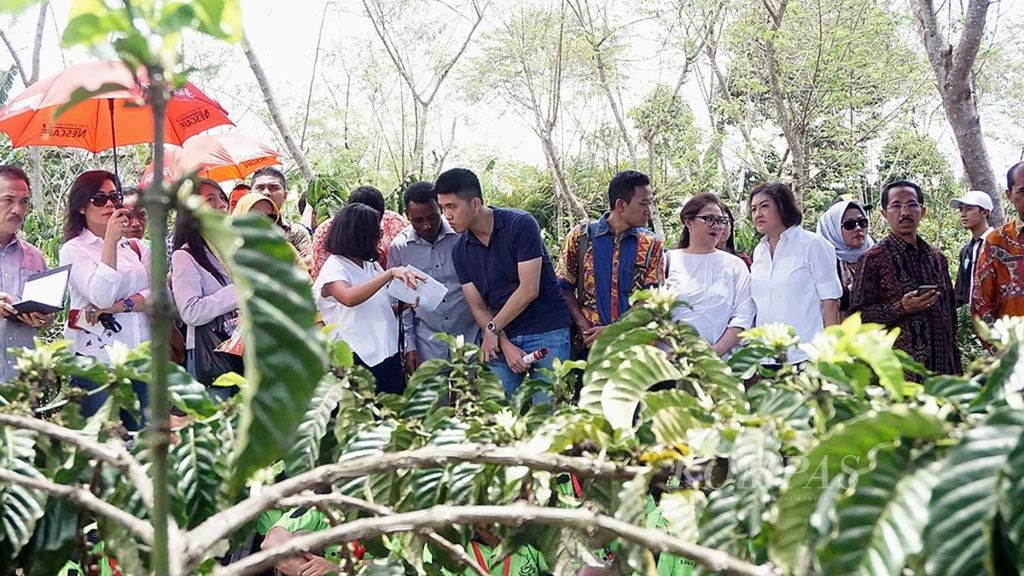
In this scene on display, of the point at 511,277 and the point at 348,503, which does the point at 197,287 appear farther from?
the point at 348,503

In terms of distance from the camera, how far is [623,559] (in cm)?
116

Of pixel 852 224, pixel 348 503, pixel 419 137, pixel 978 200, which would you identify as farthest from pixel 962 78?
pixel 419 137

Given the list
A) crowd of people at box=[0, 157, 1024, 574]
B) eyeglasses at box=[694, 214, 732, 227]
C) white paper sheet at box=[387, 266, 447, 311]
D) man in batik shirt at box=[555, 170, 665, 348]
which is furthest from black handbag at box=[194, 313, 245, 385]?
eyeglasses at box=[694, 214, 732, 227]

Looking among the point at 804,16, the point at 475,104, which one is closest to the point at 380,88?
the point at 475,104


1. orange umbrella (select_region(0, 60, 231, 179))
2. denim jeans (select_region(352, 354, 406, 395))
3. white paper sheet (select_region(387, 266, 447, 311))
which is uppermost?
orange umbrella (select_region(0, 60, 231, 179))

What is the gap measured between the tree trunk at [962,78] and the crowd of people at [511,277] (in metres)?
0.70

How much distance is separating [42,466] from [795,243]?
3178 millimetres

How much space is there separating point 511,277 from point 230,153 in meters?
2.27

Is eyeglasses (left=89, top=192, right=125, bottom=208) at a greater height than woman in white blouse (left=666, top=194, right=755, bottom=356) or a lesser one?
greater

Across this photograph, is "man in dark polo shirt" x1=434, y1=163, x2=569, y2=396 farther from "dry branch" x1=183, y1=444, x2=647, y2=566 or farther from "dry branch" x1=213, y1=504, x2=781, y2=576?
"dry branch" x1=213, y1=504, x2=781, y2=576

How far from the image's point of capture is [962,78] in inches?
187

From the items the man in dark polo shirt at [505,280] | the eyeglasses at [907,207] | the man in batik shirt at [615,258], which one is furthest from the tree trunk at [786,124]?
the man in dark polo shirt at [505,280]

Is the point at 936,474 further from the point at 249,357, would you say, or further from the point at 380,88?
the point at 380,88

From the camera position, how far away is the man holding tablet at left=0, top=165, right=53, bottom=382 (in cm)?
347
